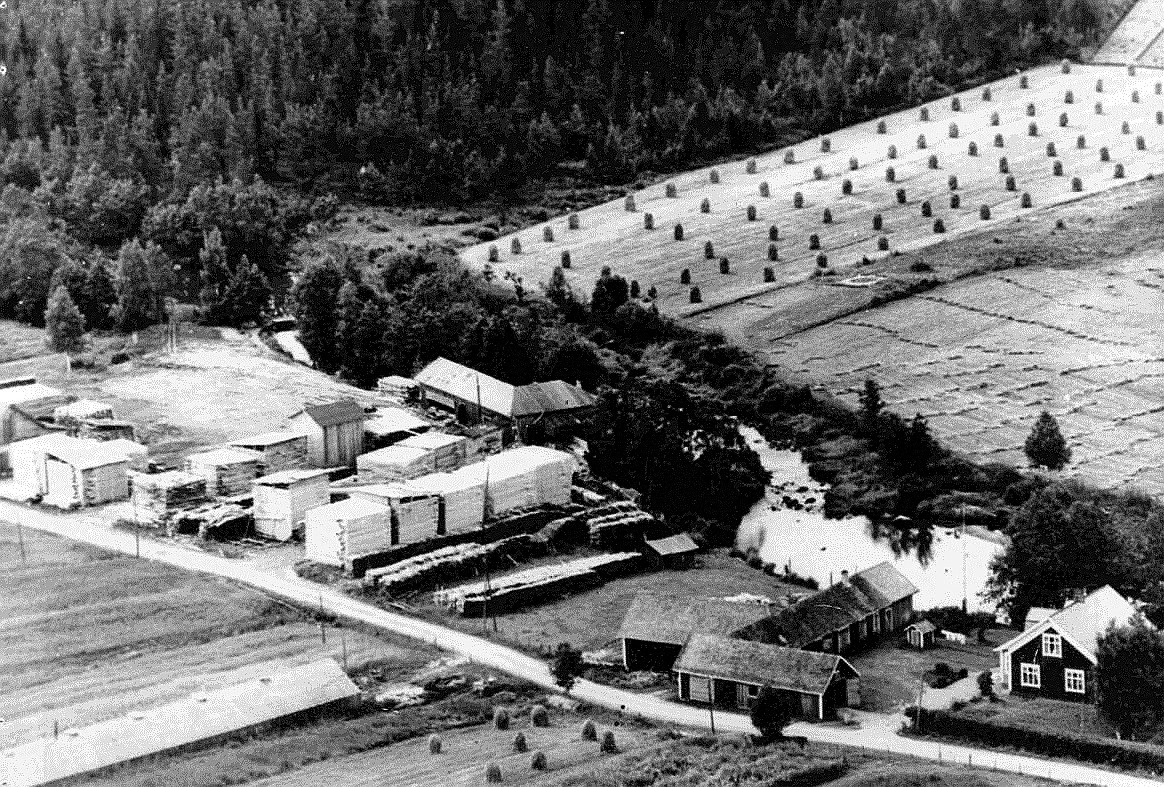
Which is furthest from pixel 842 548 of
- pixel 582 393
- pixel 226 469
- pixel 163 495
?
→ pixel 163 495

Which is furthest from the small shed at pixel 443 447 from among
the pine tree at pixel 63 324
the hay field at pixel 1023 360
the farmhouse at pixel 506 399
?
the pine tree at pixel 63 324

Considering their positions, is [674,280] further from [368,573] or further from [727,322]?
[368,573]

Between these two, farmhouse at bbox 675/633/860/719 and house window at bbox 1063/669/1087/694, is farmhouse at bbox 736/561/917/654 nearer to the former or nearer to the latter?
farmhouse at bbox 675/633/860/719

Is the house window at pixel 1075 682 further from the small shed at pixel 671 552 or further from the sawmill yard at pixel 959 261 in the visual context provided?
the sawmill yard at pixel 959 261

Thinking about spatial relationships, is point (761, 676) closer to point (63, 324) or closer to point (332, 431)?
point (332, 431)

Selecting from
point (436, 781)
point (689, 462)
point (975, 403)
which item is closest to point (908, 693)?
point (436, 781)
